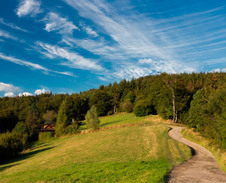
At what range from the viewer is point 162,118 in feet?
173

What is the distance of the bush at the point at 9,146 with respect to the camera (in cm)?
3105

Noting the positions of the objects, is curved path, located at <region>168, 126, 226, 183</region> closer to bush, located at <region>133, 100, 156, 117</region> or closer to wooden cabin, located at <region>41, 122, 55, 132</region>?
bush, located at <region>133, 100, 156, 117</region>

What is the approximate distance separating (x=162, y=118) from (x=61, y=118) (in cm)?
3191

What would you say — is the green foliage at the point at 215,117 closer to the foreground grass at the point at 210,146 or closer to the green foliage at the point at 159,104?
the green foliage at the point at 159,104

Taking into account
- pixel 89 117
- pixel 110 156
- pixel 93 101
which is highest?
pixel 93 101

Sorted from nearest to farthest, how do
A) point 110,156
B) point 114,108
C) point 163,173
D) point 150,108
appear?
point 163,173 < point 110,156 < point 150,108 < point 114,108

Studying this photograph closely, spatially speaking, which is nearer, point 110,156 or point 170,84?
point 110,156

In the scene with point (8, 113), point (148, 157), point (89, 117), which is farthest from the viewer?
point (8, 113)

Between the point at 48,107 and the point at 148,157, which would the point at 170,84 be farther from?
the point at 48,107

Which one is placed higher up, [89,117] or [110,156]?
[89,117]

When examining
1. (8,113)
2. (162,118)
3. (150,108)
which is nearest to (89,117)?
(162,118)

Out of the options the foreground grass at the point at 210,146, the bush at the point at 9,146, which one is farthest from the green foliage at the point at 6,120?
the foreground grass at the point at 210,146

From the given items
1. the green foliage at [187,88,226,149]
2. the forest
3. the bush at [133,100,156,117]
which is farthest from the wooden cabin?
the green foliage at [187,88,226,149]

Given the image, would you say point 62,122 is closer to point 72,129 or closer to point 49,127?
point 72,129
